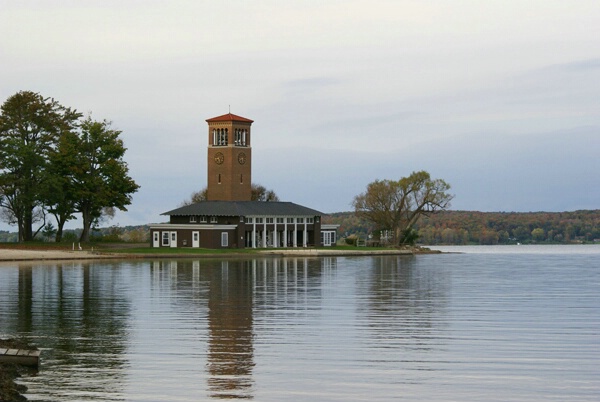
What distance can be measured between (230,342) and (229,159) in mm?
82770

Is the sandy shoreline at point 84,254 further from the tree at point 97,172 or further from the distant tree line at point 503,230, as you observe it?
the distant tree line at point 503,230

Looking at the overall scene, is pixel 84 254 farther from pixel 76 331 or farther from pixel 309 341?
pixel 309 341

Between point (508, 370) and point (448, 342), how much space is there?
419cm

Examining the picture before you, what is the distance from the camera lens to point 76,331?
2602cm

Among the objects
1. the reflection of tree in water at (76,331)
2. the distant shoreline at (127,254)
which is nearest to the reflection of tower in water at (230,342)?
the reflection of tree in water at (76,331)

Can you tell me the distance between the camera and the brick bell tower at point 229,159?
10600 cm

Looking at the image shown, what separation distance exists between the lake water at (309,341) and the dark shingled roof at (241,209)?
52.7m

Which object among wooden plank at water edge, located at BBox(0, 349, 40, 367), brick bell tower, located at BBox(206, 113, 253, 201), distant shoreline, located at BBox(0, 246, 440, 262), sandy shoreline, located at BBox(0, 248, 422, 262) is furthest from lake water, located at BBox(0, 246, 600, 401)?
brick bell tower, located at BBox(206, 113, 253, 201)

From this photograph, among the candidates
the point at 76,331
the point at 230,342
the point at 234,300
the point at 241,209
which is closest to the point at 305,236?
the point at 241,209

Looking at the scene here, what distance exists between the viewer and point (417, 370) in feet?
64.3

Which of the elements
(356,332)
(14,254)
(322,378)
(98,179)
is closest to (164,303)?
(356,332)

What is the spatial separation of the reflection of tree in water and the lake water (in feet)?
0.14

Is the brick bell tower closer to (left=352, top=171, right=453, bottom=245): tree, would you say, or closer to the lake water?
(left=352, top=171, right=453, bottom=245): tree

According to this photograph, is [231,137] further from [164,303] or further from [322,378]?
[322,378]
